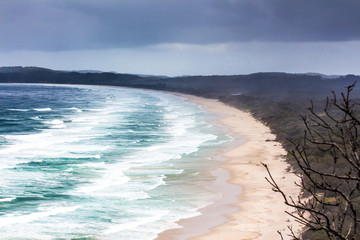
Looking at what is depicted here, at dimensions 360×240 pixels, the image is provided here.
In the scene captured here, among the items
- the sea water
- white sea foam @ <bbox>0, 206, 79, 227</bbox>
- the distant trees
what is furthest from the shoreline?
white sea foam @ <bbox>0, 206, 79, 227</bbox>

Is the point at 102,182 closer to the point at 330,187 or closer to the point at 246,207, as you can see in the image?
the point at 246,207

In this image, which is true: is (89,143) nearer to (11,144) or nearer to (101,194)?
(11,144)

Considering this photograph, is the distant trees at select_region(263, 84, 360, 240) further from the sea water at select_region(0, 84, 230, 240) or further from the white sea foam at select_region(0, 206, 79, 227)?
the white sea foam at select_region(0, 206, 79, 227)

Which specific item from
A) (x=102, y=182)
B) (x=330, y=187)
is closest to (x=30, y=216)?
(x=102, y=182)

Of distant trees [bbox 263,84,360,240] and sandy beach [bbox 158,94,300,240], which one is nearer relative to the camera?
distant trees [bbox 263,84,360,240]

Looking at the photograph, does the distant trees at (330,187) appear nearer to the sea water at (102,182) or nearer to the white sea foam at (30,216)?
the sea water at (102,182)

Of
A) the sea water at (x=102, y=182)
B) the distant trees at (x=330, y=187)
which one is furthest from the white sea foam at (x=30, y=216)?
the distant trees at (x=330, y=187)
